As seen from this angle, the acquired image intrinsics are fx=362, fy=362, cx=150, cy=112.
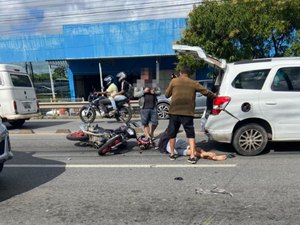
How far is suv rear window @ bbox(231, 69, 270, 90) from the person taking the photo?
6803mm

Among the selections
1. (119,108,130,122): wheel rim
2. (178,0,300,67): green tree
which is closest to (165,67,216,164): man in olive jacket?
(119,108,130,122): wheel rim

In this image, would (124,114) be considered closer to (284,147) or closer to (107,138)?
(107,138)

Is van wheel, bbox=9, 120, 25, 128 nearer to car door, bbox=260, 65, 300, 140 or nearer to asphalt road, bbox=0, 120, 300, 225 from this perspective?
asphalt road, bbox=0, 120, 300, 225

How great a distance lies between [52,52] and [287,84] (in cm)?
2457

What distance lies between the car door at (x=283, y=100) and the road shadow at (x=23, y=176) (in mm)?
3975

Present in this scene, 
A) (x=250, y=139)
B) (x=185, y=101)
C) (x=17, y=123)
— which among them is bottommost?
(x=17, y=123)

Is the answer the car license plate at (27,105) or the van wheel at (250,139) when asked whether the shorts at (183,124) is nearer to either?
the van wheel at (250,139)

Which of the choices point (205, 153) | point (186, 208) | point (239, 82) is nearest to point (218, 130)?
point (205, 153)

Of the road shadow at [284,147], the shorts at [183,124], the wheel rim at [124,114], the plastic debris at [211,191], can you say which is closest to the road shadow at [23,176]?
Result: the shorts at [183,124]

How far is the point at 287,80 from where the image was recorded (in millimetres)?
6758

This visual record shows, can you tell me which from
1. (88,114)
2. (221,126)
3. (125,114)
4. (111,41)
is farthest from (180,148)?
(111,41)

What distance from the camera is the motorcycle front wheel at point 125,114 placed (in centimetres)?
1277

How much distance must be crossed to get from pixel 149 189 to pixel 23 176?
93.2 inches

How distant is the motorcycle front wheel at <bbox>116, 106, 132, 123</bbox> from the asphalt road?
16.5 ft
